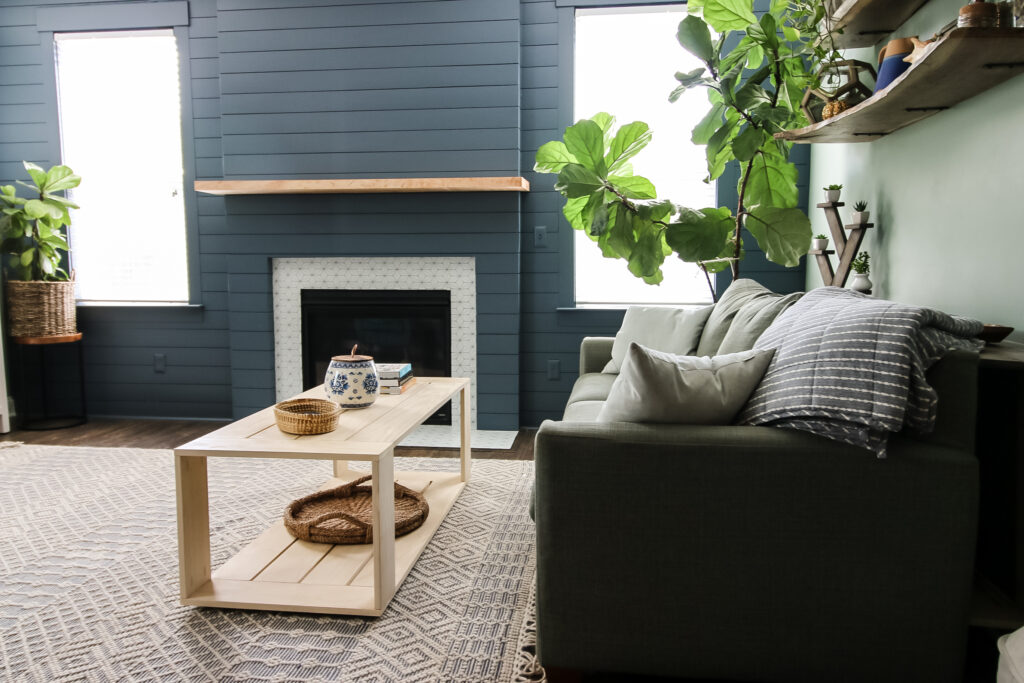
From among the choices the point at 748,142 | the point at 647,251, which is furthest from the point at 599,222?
the point at 748,142

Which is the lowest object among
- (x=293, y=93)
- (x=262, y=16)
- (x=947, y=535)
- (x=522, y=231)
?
(x=947, y=535)

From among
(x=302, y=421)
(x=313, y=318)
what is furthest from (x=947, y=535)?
(x=313, y=318)

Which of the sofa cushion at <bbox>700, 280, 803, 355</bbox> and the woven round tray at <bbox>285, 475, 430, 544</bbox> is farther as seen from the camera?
the woven round tray at <bbox>285, 475, 430, 544</bbox>

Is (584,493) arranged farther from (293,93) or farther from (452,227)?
(293,93)

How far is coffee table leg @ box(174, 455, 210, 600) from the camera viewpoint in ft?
6.33

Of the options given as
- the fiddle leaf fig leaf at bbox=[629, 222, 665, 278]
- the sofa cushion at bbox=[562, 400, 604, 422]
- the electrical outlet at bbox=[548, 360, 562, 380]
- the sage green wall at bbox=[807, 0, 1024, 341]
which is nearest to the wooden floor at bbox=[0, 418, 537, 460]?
the electrical outlet at bbox=[548, 360, 562, 380]

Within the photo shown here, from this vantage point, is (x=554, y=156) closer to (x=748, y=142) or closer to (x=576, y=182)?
(x=576, y=182)

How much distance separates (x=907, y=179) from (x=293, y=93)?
314 centimetres

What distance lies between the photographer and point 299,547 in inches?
91.9

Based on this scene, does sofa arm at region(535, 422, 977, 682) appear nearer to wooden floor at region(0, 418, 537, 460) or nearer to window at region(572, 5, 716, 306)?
wooden floor at region(0, 418, 537, 460)

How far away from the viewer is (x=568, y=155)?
135 inches

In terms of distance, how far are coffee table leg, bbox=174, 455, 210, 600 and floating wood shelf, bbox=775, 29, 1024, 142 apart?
7.21 ft

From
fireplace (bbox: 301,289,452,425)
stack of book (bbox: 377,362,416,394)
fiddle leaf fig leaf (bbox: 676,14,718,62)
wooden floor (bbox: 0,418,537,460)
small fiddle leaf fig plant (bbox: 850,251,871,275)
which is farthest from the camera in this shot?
fireplace (bbox: 301,289,452,425)

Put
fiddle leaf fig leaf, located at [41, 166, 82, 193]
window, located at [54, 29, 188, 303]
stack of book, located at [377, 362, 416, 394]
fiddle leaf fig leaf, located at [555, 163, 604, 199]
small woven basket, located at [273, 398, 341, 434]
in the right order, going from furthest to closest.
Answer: window, located at [54, 29, 188, 303] < fiddle leaf fig leaf, located at [41, 166, 82, 193] < fiddle leaf fig leaf, located at [555, 163, 604, 199] < stack of book, located at [377, 362, 416, 394] < small woven basket, located at [273, 398, 341, 434]
